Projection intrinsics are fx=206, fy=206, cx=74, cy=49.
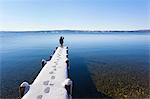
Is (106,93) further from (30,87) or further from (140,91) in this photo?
(30,87)

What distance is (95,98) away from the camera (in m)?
21.5

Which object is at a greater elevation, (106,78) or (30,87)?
(30,87)

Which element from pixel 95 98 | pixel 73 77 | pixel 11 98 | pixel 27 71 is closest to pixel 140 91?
pixel 95 98

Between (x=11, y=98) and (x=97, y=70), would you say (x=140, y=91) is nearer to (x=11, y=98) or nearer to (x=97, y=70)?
(x=97, y=70)

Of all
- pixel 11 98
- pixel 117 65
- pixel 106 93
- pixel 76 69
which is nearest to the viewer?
pixel 11 98

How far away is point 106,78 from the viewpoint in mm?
27953

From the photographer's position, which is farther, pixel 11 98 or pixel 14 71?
pixel 14 71

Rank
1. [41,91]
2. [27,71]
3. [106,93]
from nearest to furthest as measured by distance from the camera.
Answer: [41,91] < [106,93] < [27,71]

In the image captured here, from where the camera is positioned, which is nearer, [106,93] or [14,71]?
[106,93]

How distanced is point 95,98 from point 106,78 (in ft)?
22.7

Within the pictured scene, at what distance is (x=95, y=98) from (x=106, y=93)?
1800 mm

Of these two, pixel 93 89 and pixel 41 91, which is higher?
pixel 41 91

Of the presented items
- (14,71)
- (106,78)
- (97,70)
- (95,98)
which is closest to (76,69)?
(97,70)

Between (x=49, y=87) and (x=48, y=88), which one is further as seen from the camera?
(x=49, y=87)
